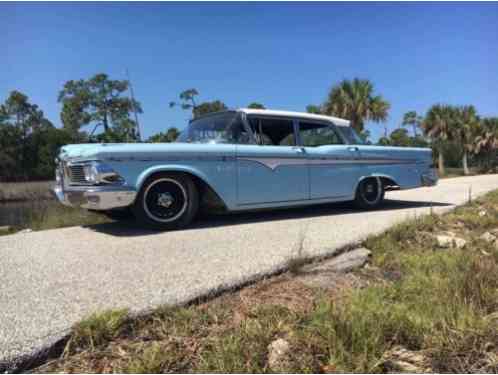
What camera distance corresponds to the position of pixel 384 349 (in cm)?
142

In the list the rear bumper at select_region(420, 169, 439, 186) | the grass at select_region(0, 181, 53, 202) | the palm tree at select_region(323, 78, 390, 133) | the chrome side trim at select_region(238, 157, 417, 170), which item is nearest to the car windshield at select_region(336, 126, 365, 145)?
the chrome side trim at select_region(238, 157, 417, 170)

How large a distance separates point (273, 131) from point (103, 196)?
2.45m

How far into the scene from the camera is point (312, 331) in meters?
1.55

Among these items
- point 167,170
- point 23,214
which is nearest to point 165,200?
point 167,170

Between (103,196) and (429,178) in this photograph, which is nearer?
(103,196)

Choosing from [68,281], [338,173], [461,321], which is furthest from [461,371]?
[338,173]

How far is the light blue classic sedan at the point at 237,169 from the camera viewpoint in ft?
11.3

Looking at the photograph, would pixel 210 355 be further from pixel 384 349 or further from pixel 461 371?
pixel 461 371

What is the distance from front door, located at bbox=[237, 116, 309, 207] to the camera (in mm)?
4125

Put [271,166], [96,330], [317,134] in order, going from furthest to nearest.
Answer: [317,134]
[271,166]
[96,330]

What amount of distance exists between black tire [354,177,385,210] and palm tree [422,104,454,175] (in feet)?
90.9

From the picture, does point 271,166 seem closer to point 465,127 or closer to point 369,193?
point 369,193

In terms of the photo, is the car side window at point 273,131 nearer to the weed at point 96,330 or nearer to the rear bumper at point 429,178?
the rear bumper at point 429,178

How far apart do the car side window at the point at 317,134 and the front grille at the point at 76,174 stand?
9.45 ft
